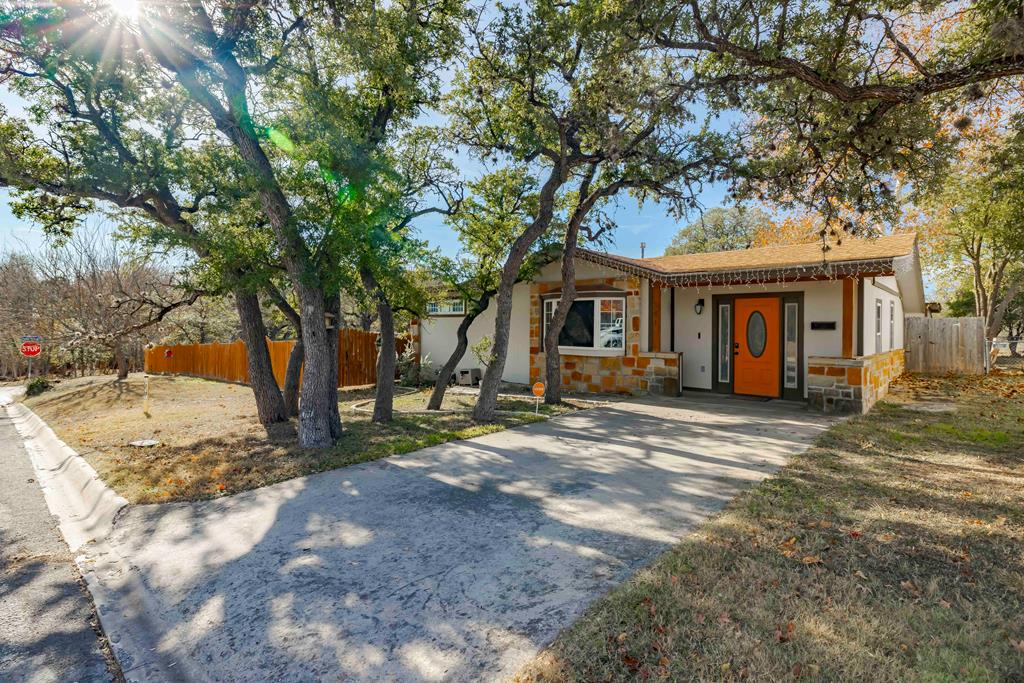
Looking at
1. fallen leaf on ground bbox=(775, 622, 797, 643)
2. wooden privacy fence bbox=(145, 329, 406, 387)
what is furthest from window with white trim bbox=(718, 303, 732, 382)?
wooden privacy fence bbox=(145, 329, 406, 387)

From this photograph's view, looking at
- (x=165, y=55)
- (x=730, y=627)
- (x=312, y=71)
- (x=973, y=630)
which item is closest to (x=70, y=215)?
(x=165, y=55)

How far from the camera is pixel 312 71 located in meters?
7.32

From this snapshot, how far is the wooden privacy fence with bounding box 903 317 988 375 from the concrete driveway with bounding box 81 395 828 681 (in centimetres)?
1480

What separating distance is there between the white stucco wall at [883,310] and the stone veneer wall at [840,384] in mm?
906

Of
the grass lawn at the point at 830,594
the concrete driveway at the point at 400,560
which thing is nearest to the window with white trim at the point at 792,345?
the concrete driveway at the point at 400,560

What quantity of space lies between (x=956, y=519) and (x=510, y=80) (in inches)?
313

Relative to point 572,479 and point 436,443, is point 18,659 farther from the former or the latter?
point 436,443

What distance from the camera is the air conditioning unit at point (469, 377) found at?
14830 mm

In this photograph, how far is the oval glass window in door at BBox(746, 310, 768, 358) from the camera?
1103 cm

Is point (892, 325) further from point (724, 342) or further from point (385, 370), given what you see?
point (385, 370)

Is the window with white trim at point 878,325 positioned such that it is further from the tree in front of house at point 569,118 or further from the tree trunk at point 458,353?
the tree trunk at point 458,353

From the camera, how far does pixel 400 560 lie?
3.40 metres

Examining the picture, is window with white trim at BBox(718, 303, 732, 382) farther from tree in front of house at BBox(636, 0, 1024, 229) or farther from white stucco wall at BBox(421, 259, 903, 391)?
tree in front of house at BBox(636, 0, 1024, 229)

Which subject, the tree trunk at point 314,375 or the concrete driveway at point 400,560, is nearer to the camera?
the concrete driveway at point 400,560
